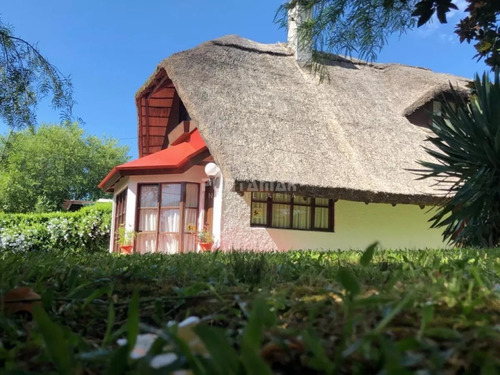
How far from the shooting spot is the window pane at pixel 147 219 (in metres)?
11.7

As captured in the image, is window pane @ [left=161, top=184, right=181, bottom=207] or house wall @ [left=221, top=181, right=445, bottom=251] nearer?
house wall @ [left=221, top=181, right=445, bottom=251]

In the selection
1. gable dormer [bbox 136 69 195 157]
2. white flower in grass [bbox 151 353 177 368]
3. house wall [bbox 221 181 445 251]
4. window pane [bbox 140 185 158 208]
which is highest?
gable dormer [bbox 136 69 195 157]

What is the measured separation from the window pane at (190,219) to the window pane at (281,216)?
200 centimetres

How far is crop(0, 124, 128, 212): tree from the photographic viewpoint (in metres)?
31.5

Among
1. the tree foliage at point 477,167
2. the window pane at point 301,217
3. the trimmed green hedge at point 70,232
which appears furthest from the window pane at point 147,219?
the tree foliage at point 477,167

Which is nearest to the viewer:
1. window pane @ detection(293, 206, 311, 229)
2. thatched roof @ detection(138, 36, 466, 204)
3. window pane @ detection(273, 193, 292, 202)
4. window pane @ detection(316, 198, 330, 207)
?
thatched roof @ detection(138, 36, 466, 204)

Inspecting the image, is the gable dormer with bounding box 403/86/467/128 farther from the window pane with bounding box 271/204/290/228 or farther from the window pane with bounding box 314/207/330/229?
the window pane with bounding box 271/204/290/228

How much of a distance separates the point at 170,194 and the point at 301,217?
3414 millimetres

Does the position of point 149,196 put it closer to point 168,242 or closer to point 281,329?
point 168,242

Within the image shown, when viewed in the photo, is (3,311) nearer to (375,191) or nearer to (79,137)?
(375,191)

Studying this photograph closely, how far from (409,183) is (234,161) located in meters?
4.56

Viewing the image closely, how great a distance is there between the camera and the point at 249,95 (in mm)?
11602

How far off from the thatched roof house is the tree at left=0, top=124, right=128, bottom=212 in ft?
69.7

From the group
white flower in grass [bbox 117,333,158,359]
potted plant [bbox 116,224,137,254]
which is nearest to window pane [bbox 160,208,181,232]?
potted plant [bbox 116,224,137,254]
